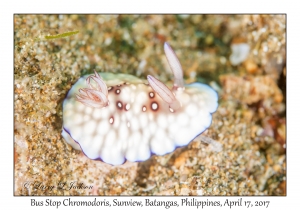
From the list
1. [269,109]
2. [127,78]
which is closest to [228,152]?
[269,109]

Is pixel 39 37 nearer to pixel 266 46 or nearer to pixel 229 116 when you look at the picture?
pixel 229 116

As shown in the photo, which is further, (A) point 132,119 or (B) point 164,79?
(B) point 164,79

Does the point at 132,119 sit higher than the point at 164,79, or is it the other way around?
the point at 164,79

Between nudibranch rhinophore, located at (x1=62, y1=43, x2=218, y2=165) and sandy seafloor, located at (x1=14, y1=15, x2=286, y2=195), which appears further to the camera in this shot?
sandy seafloor, located at (x1=14, y1=15, x2=286, y2=195)

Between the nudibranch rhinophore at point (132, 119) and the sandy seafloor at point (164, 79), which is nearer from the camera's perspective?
the nudibranch rhinophore at point (132, 119)
